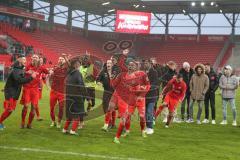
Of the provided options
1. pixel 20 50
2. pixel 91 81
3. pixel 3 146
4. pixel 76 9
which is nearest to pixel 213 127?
pixel 91 81

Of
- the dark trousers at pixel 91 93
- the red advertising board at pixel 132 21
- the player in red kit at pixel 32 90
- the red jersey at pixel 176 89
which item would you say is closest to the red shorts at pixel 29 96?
the player in red kit at pixel 32 90

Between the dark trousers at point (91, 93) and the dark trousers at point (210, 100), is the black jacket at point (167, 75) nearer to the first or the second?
the dark trousers at point (210, 100)

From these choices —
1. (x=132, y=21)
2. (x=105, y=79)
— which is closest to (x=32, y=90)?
(x=105, y=79)

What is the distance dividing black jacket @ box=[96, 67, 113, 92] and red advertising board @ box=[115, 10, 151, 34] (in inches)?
1506

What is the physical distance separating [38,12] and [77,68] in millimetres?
36674

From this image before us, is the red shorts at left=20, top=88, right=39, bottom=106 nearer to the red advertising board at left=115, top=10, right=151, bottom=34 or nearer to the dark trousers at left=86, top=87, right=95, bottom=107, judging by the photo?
the dark trousers at left=86, top=87, right=95, bottom=107

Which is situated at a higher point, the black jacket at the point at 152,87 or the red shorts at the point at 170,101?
the black jacket at the point at 152,87

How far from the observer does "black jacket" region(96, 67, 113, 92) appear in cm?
1172

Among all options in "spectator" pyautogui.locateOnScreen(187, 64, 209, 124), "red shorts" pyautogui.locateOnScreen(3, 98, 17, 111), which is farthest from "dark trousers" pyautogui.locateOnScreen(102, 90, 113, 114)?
"spectator" pyautogui.locateOnScreen(187, 64, 209, 124)

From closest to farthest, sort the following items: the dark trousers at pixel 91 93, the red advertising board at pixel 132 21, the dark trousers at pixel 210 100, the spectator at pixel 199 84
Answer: the dark trousers at pixel 91 93 → the spectator at pixel 199 84 → the dark trousers at pixel 210 100 → the red advertising board at pixel 132 21

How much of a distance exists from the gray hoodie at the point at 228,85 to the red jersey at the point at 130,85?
15.0ft

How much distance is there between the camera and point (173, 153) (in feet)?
29.0

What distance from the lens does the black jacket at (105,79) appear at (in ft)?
38.4

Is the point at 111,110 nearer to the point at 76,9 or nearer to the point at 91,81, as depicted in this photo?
the point at 91,81
